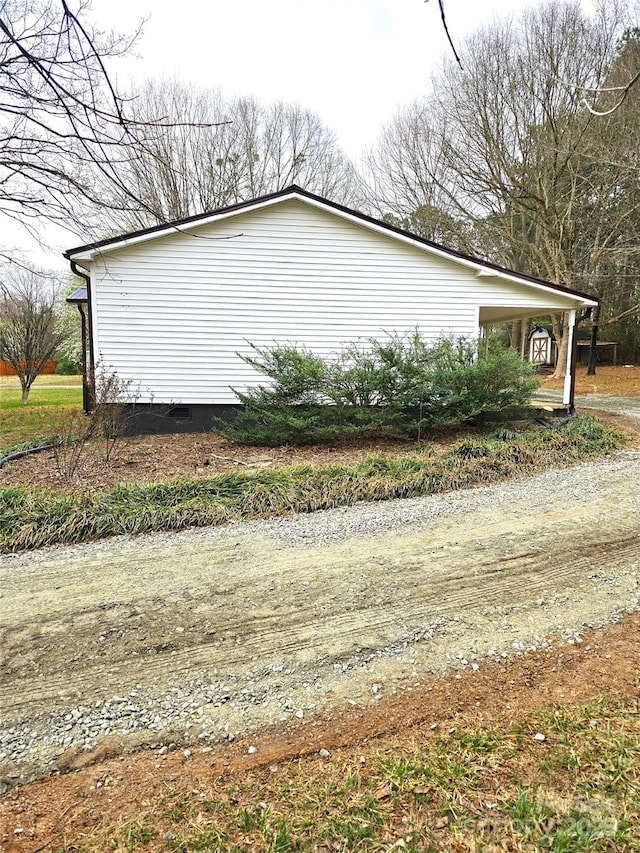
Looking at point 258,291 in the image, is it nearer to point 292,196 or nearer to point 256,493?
point 292,196

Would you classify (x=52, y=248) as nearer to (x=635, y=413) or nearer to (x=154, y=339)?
(x=154, y=339)

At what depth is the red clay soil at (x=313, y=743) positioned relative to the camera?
65.3 inches

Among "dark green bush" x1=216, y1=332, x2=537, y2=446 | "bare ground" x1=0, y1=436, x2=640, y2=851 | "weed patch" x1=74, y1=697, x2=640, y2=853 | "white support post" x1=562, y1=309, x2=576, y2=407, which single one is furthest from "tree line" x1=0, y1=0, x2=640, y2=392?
"weed patch" x1=74, y1=697, x2=640, y2=853

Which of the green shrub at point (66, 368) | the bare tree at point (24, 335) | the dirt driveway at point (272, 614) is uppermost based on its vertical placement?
the bare tree at point (24, 335)

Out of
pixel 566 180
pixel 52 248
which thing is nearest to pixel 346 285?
pixel 52 248

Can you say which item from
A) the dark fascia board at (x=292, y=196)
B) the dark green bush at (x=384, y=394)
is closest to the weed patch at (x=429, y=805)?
the dark green bush at (x=384, y=394)

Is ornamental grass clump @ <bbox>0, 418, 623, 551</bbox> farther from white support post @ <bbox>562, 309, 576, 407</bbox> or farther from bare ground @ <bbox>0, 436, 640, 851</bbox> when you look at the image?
white support post @ <bbox>562, 309, 576, 407</bbox>

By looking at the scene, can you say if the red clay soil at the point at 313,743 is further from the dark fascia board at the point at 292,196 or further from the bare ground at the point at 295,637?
the dark fascia board at the point at 292,196

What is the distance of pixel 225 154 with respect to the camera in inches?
771

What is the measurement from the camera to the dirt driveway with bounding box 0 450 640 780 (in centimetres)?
218

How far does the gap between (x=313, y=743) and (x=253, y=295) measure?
8288 mm

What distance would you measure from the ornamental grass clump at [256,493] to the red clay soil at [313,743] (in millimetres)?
2841

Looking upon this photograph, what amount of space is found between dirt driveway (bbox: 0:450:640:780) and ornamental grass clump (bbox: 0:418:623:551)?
0.29 m

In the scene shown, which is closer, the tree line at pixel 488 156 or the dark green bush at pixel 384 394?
the dark green bush at pixel 384 394
